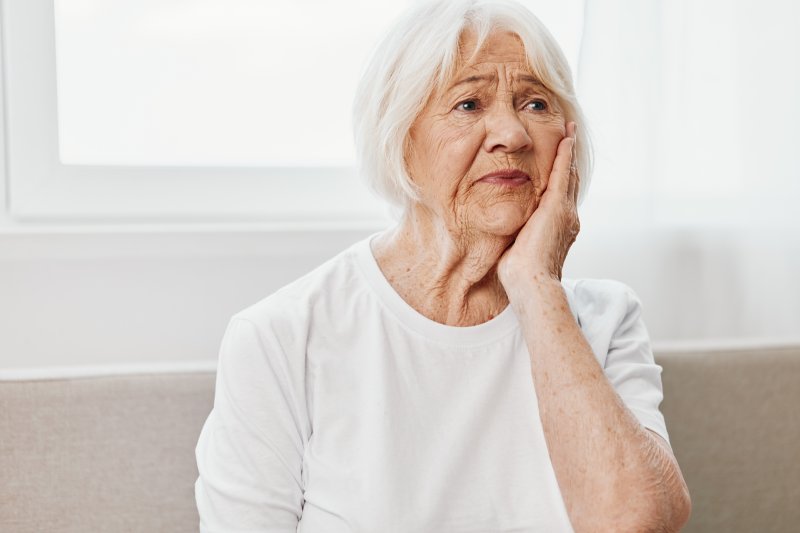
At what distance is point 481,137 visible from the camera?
4.61ft

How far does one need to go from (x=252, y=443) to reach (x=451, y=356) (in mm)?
336

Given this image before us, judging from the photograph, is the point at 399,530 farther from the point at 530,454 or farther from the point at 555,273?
the point at 555,273

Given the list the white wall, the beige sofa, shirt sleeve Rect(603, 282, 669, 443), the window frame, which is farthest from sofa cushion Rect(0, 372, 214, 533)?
shirt sleeve Rect(603, 282, 669, 443)

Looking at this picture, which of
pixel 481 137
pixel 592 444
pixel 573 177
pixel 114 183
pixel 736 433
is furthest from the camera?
pixel 114 183

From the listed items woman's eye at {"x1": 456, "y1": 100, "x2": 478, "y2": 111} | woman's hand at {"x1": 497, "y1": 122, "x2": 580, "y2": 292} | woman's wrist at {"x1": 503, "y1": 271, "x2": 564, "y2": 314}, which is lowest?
woman's wrist at {"x1": 503, "y1": 271, "x2": 564, "y2": 314}

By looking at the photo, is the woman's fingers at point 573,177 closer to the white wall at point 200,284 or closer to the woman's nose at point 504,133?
the woman's nose at point 504,133

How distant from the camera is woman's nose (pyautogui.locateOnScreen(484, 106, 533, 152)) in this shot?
1.38 metres

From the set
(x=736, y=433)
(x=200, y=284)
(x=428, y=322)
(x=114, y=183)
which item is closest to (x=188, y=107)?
(x=114, y=183)

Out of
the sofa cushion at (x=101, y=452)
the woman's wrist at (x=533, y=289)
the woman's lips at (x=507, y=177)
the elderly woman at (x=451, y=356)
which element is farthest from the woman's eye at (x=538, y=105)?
the sofa cushion at (x=101, y=452)

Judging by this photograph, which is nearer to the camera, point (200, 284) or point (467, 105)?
point (467, 105)

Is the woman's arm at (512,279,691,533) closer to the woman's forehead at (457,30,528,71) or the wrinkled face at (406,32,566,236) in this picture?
the wrinkled face at (406,32,566,236)

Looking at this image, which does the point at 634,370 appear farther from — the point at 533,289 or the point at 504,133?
the point at 504,133

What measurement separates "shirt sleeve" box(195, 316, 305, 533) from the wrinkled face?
1.18ft

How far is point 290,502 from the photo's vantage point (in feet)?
4.37
